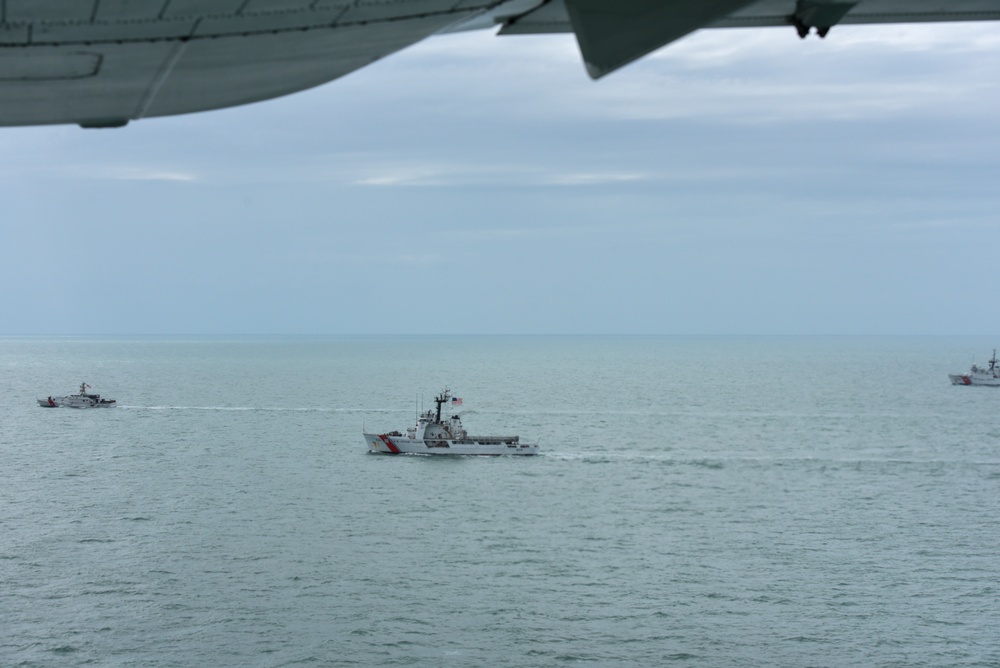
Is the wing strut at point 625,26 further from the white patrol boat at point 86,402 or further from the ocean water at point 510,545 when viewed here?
the white patrol boat at point 86,402

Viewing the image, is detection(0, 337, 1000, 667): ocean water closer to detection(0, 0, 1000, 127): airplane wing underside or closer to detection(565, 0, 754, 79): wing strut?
detection(0, 0, 1000, 127): airplane wing underside

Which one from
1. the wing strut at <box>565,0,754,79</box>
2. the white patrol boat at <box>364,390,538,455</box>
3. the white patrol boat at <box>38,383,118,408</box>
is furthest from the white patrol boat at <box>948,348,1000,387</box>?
the wing strut at <box>565,0,754,79</box>

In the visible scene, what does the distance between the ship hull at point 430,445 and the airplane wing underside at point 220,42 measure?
210 feet

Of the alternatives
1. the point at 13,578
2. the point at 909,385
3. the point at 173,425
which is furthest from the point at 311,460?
the point at 909,385

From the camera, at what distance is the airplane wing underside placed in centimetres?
411

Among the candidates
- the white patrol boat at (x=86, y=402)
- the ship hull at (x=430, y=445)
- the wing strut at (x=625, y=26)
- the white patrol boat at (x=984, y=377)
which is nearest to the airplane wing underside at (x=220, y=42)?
the wing strut at (x=625, y=26)

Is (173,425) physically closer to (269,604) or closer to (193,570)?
(193,570)

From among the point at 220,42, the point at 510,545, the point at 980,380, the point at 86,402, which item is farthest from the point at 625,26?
the point at 980,380

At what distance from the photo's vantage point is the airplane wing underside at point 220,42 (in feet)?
13.5

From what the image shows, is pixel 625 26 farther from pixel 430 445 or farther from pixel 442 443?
pixel 430 445

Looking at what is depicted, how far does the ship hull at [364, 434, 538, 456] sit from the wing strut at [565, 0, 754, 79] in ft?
212

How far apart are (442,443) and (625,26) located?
220 feet

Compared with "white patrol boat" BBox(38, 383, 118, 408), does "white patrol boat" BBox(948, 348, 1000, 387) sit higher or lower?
lower

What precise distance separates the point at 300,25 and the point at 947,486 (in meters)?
57.4
